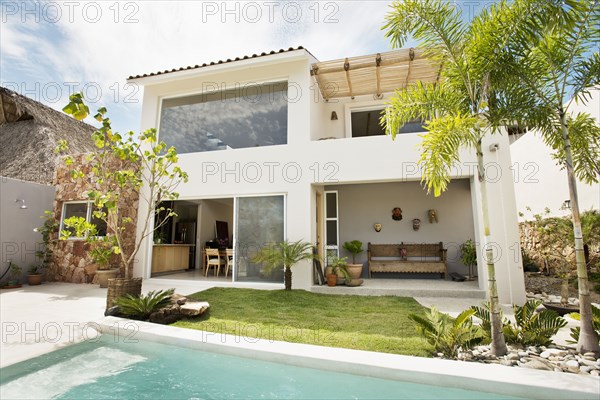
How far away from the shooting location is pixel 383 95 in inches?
391

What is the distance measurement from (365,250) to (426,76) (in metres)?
5.75

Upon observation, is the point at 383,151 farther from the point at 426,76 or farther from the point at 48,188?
the point at 48,188

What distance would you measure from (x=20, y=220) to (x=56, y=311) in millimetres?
5431

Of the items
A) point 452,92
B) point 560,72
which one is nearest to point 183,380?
point 452,92

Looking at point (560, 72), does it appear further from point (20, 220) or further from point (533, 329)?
point (20, 220)

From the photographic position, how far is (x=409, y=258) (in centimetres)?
948

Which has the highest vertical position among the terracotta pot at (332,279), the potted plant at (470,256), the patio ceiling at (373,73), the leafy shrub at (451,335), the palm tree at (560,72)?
the patio ceiling at (373,73)

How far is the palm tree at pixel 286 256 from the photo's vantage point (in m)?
7.21

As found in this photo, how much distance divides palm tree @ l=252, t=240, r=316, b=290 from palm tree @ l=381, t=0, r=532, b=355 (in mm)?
4004

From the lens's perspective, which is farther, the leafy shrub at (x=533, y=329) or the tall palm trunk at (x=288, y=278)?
the tall palm trunk at (x=288, y=278)

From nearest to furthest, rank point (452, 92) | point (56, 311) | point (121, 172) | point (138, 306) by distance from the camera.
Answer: point (452, 92) → point (138, 306) → point (56, 311) → point (121, 172)

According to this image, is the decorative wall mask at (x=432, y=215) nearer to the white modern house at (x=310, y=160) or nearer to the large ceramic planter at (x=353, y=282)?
the white modern house at (x=310, y=160)

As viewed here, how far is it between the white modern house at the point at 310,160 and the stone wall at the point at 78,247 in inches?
43.7

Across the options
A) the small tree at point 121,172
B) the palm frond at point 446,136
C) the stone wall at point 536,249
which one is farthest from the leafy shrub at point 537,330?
the small tree at point 121,172
